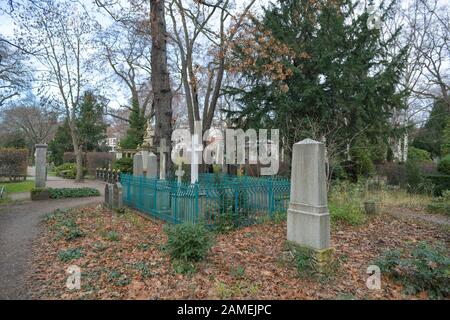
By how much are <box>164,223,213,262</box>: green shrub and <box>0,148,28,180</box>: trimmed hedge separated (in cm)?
1868

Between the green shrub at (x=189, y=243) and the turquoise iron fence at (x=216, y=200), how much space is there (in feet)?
6.71

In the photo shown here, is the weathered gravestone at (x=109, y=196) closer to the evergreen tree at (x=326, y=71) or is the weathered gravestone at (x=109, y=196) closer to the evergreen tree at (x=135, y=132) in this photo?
the evergreen tree at (x=326, y=71)

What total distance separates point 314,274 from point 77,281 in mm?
3562

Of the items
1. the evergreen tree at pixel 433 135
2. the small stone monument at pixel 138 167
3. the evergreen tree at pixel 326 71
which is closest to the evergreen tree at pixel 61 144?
the small stone monument at pixel 138 167

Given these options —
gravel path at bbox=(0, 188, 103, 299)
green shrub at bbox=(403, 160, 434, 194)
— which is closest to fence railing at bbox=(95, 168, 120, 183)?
gravel path at bbox=(0, 188, 103, 299)

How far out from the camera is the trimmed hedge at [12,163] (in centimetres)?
1830

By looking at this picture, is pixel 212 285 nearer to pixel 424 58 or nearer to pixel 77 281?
pixel 77 281

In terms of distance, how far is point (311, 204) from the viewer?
4863mm

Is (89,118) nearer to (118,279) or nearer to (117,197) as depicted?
(117,197)

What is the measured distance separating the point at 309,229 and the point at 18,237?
6.63 meters

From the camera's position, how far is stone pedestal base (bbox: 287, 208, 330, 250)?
15.4ft

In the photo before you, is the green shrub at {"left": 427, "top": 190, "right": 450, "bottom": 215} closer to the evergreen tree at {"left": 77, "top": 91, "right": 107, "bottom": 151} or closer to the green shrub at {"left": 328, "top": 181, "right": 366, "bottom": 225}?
the green shrub at {"left": 328, "top": 181, "right": 366, "bottom": 225}
